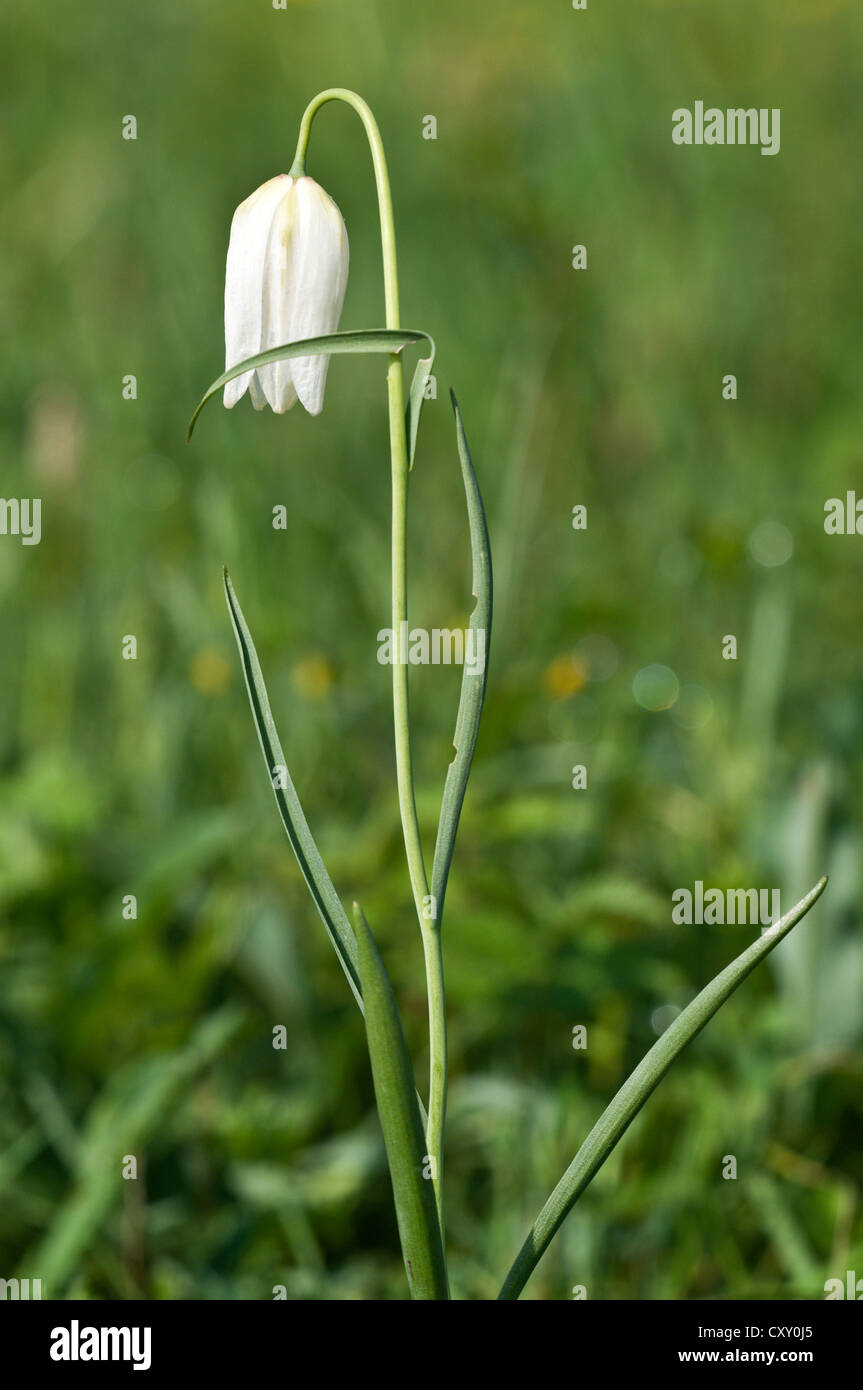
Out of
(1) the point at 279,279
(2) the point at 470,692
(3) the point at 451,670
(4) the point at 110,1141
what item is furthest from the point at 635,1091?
(3) the point at 451,670

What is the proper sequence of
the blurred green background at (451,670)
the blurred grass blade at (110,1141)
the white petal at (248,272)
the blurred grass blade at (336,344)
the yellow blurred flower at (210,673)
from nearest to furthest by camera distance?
the blurred grass blade at (336,344), the white petal at (248,272), the blurred grass blade at (110,1141), the blurred green background at (451,670), the yellow blurred flower at (210,673)

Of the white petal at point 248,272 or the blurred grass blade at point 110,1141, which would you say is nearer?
the white petal at point 248,272

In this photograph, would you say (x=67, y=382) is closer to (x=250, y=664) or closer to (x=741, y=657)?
(x=741, y=657)

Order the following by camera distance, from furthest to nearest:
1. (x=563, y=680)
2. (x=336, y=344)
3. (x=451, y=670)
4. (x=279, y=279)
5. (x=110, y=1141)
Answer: (x=451, y=670) → (x=563, y=680) → (x=110, y=1141) → (x=279, y=279) → (x=336, y=344)

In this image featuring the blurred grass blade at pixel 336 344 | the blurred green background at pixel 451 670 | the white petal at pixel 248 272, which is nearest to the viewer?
the blurred grass blade at pixel 336 344

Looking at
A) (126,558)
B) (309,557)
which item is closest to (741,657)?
(309,557)

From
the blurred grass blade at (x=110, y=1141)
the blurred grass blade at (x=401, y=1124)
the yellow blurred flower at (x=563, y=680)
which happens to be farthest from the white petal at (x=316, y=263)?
the yellow blurred flower at (x=563, y=680)

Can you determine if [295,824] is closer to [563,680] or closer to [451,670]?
[563,680]

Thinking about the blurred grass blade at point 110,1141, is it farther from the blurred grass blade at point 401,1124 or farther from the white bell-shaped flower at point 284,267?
the white bell-shaped flower at point 284,267
